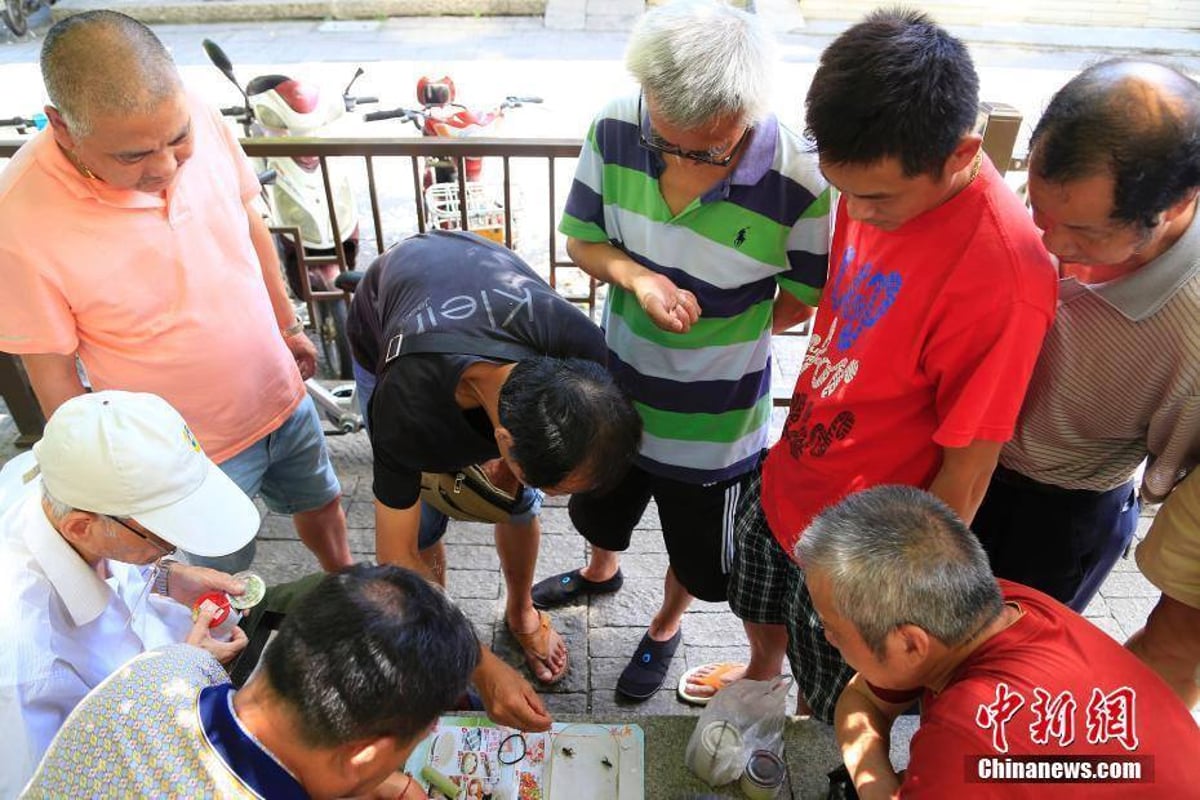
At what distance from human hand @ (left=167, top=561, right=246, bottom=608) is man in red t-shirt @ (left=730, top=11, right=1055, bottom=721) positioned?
63.1 inches

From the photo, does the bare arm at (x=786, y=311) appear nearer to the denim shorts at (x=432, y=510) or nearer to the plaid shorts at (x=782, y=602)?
the plaid shorts at (x=782, y=602)

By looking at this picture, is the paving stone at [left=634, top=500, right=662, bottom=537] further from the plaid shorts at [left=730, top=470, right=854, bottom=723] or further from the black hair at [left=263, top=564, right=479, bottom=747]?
the black hair at [left=263, top=564, right=479, bottom=747]

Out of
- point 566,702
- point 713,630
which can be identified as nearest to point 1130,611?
point 713,630

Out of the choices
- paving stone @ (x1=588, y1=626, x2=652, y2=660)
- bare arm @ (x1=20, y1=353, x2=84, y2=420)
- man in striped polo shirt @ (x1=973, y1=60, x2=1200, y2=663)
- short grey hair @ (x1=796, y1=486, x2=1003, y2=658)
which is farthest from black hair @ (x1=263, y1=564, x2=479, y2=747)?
paving stone @ (x1=588, y1=626, x2=652, y2=660)

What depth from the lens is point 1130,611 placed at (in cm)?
330

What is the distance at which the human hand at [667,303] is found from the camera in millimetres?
2092

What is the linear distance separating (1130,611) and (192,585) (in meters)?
3.36

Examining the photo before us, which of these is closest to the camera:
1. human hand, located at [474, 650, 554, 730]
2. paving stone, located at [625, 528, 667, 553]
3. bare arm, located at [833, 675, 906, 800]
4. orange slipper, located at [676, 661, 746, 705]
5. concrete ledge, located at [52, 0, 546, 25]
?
bare arm, located at [833, 675, 906, 800]

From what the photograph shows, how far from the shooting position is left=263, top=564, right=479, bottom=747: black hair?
4.66ft

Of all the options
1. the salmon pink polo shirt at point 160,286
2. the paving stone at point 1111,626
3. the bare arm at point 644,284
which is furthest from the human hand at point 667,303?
the paving stone at point 1111,626

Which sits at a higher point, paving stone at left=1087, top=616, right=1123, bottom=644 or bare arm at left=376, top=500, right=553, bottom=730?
bare arm at left=376, top=500, right=553, bottom=730

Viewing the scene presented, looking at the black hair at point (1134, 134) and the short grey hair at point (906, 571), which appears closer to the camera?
the black hair at point (1134, 134)

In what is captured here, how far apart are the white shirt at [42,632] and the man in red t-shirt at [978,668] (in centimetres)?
156

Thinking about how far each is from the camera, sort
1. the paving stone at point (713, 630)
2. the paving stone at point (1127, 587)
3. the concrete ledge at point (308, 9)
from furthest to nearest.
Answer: the concrete ledge at point (308, 9), the paving stone at point (1127, 587), the paving stone at point (713, 630)
